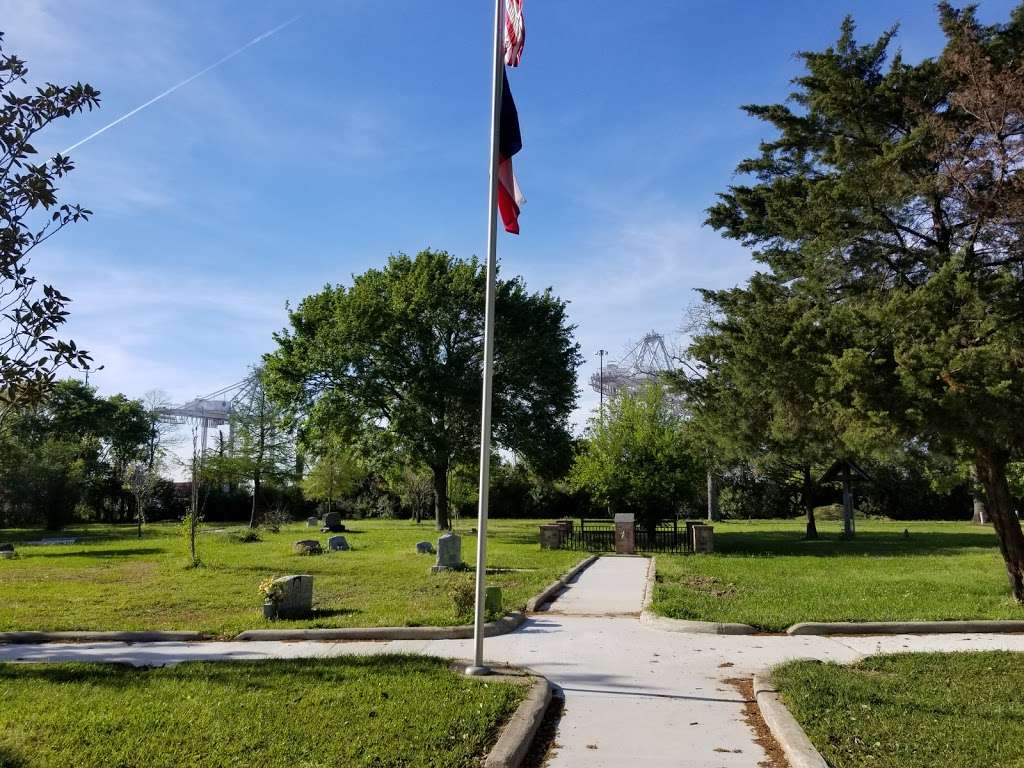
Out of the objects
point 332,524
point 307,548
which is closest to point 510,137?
point 307,548

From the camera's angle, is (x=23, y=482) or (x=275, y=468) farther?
(x=275, y=468)

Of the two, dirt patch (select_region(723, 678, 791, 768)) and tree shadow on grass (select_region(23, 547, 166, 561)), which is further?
tree shadow on grass (select_region(23, 547, 166, 561))

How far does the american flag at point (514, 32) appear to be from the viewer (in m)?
7.83

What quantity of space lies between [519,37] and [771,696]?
22.5 ft

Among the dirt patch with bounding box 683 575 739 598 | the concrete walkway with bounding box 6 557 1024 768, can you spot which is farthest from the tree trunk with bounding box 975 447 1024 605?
the dirt patch with bounding box 683 575 739 598

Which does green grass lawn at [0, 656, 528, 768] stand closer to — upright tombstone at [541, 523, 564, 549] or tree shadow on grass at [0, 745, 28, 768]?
tree shadow on grass at [0, 745, 28, 768]

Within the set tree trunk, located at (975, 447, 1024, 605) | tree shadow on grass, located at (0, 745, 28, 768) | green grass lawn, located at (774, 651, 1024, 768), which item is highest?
tree trunk, located at (975, 447, 1024, 605)

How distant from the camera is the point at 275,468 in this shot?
43688 mm

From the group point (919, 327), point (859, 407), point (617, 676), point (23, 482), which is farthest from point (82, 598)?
point (23, 482)

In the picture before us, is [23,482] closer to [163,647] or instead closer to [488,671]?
[163,647]

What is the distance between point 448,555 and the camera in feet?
52.9

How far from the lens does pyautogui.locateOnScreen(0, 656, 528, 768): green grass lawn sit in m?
4.82

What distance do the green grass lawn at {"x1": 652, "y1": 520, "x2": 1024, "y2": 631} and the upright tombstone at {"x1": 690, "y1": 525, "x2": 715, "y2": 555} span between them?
42cm

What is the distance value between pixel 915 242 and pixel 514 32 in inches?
325
